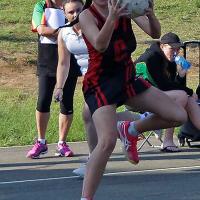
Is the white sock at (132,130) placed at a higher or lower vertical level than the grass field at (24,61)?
higher

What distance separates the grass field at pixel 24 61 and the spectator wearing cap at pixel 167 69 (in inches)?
77.0

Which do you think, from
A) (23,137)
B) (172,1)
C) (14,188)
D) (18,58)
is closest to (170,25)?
(172,1)

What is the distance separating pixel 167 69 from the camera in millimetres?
10508

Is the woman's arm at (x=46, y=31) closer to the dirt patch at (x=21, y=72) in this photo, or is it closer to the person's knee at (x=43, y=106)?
the person's knee at (x=43, y=106)

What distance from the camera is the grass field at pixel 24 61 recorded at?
12.4 m

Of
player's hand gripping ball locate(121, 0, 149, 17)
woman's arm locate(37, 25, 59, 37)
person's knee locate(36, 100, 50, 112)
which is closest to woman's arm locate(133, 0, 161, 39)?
player's hand gripping ball locate(121, 0, 149, 17)

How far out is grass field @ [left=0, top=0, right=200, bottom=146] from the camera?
40.7ft

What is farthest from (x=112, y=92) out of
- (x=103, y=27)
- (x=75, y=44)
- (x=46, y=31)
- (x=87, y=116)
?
(x=46, y=31)

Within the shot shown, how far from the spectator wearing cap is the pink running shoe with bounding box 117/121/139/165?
2.74 m

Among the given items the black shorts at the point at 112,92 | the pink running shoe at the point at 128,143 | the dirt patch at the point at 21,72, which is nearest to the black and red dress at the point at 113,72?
the black shorts at the point at 112,92

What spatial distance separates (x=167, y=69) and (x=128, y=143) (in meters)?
3.27

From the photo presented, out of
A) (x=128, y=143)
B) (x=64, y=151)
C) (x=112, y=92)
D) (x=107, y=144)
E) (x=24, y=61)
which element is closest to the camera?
(x=107, y=144)

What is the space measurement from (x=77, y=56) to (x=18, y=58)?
12.7 metres

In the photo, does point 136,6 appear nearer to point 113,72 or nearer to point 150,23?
point 150,23
